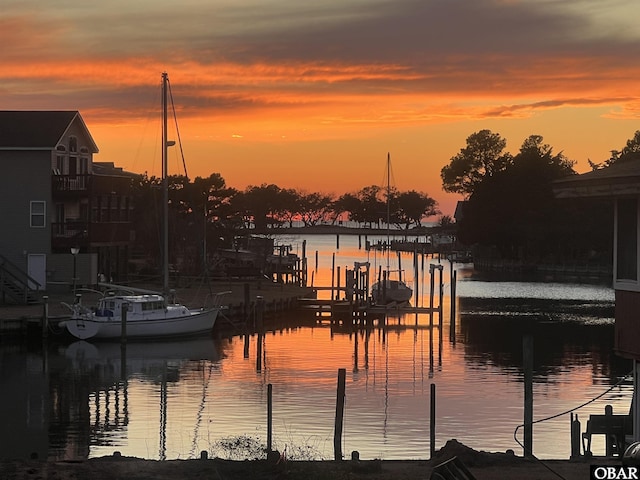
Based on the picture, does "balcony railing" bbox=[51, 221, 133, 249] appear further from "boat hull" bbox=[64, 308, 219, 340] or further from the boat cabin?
"boat hull" bbox=[64, 308, 219, 340]

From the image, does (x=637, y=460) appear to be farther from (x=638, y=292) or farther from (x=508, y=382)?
(x=508, y=382)

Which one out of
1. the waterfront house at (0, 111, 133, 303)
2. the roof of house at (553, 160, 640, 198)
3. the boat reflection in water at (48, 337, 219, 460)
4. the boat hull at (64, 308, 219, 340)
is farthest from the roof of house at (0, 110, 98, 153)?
the roof of house at (553, 160, 640, 198)

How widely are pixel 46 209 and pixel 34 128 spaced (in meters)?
5.04

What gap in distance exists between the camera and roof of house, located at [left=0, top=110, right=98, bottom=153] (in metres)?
67.9

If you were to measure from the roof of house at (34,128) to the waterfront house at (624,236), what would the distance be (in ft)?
163

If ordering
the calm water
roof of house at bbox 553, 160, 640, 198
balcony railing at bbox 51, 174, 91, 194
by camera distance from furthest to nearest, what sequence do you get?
balcony railing at bbox 51, 174, 91, 194 < the calm water < roof of house at bbox 553, 160, 640, 198

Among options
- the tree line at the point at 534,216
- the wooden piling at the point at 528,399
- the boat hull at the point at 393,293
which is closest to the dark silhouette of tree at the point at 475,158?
the tree line at the point at 534,216

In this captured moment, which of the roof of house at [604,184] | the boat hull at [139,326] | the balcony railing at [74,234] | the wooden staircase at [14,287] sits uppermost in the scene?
the roof of house at [604,184]

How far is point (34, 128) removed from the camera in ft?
227

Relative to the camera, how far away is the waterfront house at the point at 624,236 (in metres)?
21.9

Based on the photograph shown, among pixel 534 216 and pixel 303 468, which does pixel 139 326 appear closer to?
pixel 303 468

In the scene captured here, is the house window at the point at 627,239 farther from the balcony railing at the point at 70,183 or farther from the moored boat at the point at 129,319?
the balcony railing at the point at 70,183

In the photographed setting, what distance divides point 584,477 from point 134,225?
72615mm

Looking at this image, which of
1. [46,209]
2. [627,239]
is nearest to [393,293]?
[46,209]
